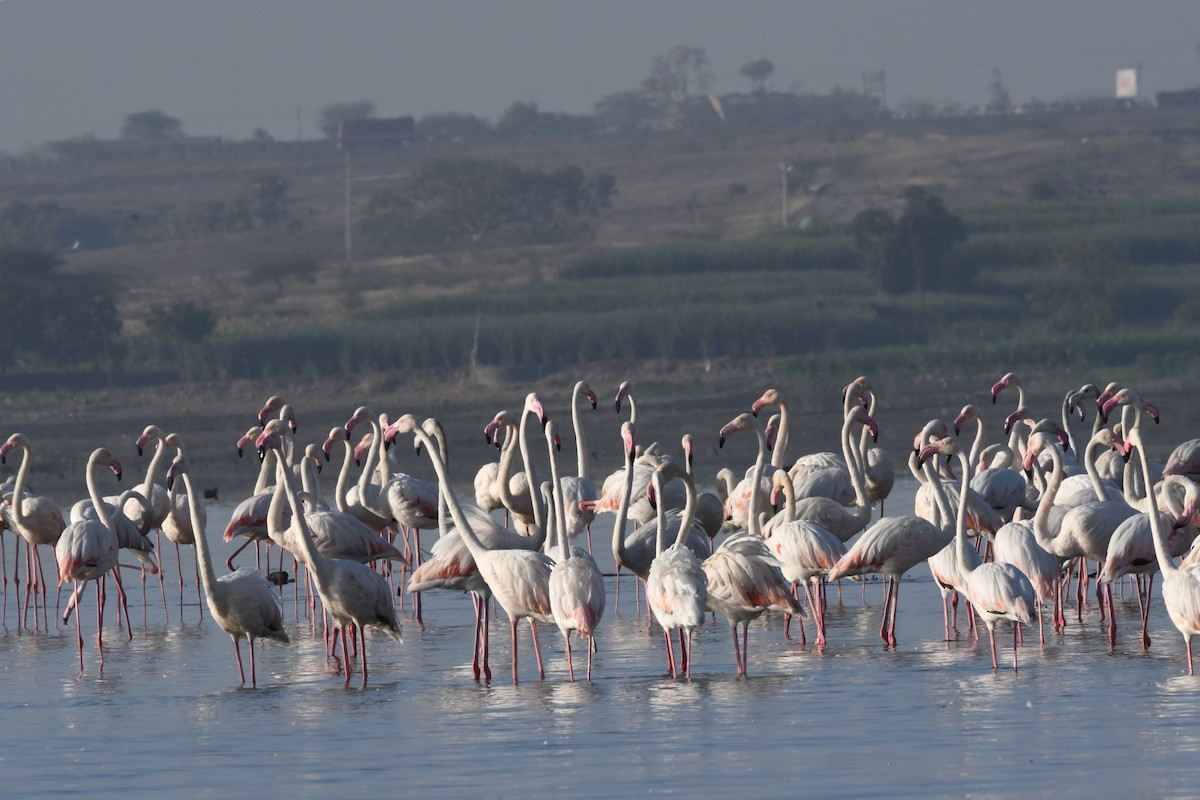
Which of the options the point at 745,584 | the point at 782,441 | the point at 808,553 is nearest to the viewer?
the point at 745,584

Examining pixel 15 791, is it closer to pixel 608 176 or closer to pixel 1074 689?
pixel 1074 689

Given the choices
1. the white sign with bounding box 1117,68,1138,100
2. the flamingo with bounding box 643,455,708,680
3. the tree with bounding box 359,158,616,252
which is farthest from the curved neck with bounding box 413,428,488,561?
the white sign with bounding box 1117,68,1138,100

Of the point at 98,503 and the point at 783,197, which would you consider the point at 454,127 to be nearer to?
the point at 783,197

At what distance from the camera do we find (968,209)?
52.4 metres

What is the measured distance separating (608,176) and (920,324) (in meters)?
36.5

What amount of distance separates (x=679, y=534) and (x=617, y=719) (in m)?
1.83

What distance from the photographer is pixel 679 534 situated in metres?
10.8

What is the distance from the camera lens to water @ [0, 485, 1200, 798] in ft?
26.2

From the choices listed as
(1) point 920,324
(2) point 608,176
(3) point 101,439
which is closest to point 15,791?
(3) point 101,439

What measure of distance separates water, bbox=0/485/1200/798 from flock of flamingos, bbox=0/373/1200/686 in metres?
0.24

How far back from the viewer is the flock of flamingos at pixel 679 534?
33.1ft

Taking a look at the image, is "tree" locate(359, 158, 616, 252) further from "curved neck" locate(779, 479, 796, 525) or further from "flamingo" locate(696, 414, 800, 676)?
"flamingo" locate(696, 414, 800, 676)

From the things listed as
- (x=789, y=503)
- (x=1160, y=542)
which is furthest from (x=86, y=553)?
(x=1160, y=542)

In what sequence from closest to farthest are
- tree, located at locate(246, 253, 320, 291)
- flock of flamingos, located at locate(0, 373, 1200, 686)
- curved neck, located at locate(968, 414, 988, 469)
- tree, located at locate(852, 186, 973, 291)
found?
1. flock of flamingos, located at locate(0, 373, 1200, 686)
2. curved neck, located at locate(968, 414, 988, 469)
3. tree, located at locate(852, 186, 973, 291)
4. tree, located at locate(246, 253, 320, 291)
